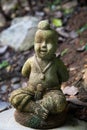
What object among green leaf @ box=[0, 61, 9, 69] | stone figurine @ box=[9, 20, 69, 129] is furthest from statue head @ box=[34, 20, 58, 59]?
green leaf @ box=[0, 61, 9, 69]

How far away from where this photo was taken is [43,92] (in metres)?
3.74

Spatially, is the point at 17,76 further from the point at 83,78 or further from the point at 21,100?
the point at 21,100

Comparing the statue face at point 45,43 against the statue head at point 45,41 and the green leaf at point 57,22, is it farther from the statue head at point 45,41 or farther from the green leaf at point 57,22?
the green leaf at point 57,22

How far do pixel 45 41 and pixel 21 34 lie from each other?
2.63 metres

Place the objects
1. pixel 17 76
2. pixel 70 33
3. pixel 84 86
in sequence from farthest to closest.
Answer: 1. pixel 70 33
2. pixel 17 76
3. pixel 84 86

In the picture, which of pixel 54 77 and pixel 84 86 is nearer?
pixel 54 77

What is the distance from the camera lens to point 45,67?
374 cm

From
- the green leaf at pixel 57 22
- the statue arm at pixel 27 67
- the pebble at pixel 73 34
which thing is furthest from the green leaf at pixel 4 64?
the statue arm at pixel 27 67

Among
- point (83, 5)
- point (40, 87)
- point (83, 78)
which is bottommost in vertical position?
point (83, 5)

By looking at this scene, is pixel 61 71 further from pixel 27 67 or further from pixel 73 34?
pixel 73 34

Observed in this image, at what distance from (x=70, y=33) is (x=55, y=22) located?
0.55 metres

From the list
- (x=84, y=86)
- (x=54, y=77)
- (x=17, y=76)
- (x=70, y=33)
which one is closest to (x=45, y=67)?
(x=54, y=77)

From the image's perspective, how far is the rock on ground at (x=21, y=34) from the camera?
6.14 meters

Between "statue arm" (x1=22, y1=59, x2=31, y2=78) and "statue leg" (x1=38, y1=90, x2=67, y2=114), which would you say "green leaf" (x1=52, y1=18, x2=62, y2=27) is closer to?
"statue arm" (x1=22, y1=59, x2=31, y2=78)
